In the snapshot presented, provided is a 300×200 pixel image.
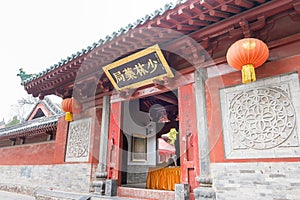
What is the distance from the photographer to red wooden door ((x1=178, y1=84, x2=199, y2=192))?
3293 mm

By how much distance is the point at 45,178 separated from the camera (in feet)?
22.5

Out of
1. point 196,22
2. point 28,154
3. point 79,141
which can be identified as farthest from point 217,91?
point 28,154

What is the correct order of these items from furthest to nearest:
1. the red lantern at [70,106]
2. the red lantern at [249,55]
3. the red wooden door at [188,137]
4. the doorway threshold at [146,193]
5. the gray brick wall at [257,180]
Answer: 1. the red lantern at [70,106]
2. the doorway threshold at [146,193]
3. the red wooden door at [188,137]
4. the red lantern at [249,55]
5. the gray brick wall at [257,180]

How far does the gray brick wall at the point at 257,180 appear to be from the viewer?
2.48 m

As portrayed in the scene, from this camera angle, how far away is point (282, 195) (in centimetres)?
250

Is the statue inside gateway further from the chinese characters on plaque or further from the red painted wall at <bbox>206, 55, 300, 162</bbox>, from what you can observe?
the red painted wall at <bbox>206, 55, 300, 162</bbox>

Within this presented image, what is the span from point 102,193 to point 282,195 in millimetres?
3025

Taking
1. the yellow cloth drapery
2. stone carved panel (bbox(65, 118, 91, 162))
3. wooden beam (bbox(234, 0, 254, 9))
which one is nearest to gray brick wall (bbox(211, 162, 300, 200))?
the yellow cloth drapery

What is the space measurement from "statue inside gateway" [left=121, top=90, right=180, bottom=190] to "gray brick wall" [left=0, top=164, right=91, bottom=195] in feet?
3.37

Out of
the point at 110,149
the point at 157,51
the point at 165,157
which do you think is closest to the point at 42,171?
the point at 110,149

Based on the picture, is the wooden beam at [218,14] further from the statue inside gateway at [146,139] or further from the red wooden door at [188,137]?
the statue inside gateway at [146,139]

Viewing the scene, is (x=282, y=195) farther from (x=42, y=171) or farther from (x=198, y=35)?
(x=42, y=171)

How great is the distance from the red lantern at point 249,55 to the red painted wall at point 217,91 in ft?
1.17

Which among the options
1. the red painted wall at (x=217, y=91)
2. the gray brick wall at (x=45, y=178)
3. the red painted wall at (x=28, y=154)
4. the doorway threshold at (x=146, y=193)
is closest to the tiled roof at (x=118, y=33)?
the red painted wall at (x=217, y=91)
